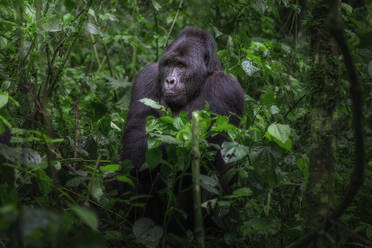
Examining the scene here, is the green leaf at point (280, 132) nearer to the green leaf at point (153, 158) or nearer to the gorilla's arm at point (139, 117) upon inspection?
the green leaf at point (153, 158)

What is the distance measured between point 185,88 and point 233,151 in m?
1.32

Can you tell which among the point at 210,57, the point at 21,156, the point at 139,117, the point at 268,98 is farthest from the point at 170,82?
the point at 21,156

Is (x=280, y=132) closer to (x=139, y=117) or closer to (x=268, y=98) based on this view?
(x=268, y=98)

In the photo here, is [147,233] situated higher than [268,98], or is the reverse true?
[268,98]

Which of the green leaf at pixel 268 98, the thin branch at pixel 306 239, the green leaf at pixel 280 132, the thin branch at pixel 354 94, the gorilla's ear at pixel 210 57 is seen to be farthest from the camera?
the gorilla's ear at pixel 210 57

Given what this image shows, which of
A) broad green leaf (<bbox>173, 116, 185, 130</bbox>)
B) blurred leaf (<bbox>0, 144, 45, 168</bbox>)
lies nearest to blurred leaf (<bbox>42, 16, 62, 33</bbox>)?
blurred leaf (<bbox>0, 144, 45, 168</bbox>)

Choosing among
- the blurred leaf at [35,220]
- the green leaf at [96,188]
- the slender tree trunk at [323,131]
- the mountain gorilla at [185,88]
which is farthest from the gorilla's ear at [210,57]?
the blurred leaf at [35,220]

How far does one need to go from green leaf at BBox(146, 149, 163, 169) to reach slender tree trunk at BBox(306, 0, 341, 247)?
2.74ft

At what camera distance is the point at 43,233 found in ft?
4.93

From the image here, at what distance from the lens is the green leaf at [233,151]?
2.00 m

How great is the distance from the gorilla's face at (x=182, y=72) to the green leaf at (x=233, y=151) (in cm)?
118

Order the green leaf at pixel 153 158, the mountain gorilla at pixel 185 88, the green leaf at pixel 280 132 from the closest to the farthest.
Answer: the green leaf at pixel 280 132
the green leaf at pixel 153 158
the mountain gorilla at pixel 185 88

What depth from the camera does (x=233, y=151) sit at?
2.04 m

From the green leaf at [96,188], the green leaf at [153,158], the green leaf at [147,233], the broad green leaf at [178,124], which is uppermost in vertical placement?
the broad green leaf at [178,124]
